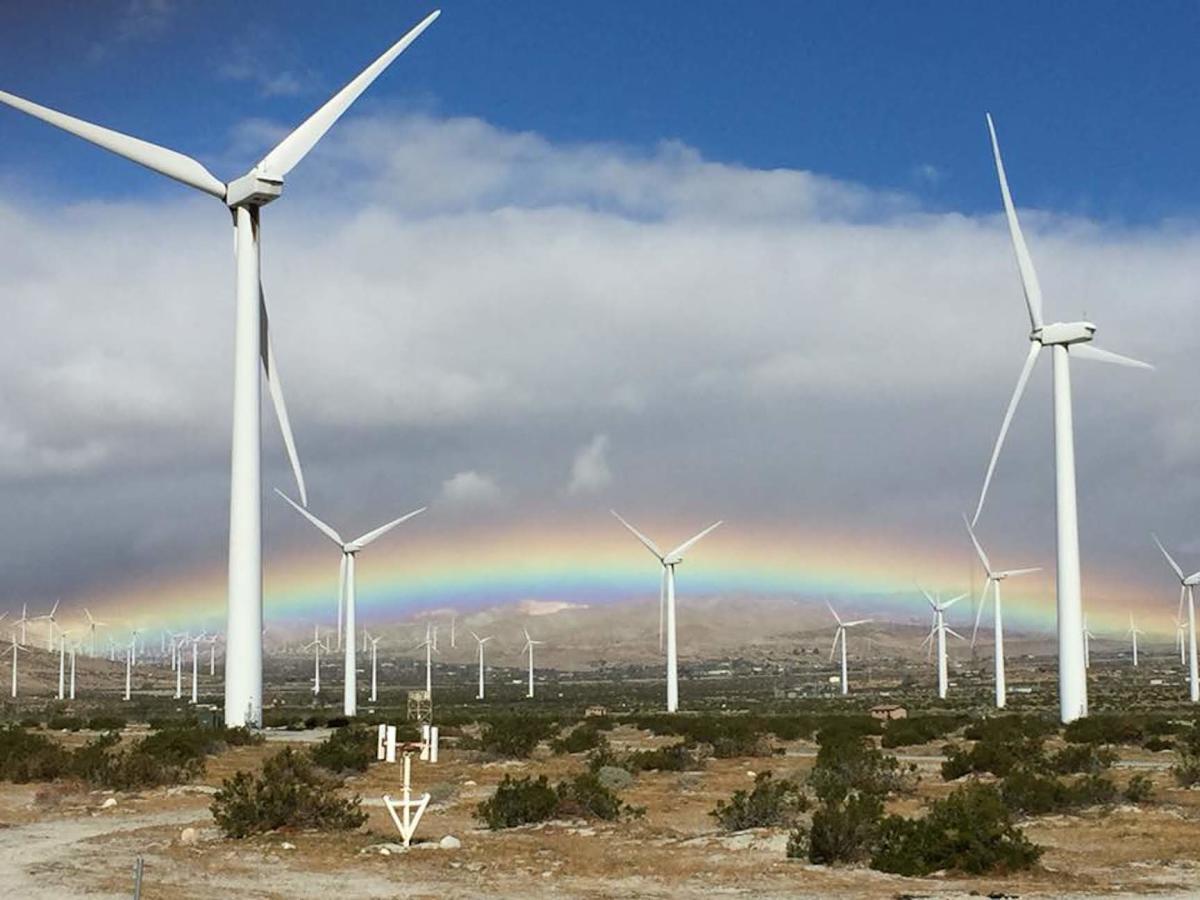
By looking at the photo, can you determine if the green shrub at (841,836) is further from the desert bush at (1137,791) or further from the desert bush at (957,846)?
the desert bush at (1137,791)

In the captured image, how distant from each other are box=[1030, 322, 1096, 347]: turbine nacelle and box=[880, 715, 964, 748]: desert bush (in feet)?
62.6

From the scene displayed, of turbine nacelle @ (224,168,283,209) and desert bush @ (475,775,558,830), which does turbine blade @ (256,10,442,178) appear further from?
desert bush @ (475,775,558,830)

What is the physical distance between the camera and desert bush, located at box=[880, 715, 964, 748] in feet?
189

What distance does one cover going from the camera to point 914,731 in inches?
2365

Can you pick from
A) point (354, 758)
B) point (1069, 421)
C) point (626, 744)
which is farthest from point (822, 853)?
point (1069, 421)

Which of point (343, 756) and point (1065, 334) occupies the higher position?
point (1065, 334)

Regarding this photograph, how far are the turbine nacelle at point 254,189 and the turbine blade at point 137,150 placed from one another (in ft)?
3.08

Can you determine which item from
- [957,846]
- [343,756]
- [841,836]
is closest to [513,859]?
[841,836]

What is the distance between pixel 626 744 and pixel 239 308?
23179 mm

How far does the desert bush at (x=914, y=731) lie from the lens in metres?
57.5

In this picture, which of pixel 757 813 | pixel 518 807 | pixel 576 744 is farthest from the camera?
pixel 576 744

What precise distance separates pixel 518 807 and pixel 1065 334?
48.8m

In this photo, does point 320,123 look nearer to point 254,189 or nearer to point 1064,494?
point 254,189

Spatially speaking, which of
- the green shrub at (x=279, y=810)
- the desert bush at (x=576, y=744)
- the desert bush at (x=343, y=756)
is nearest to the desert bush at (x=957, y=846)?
the green shrub at (x=279, y=810)
